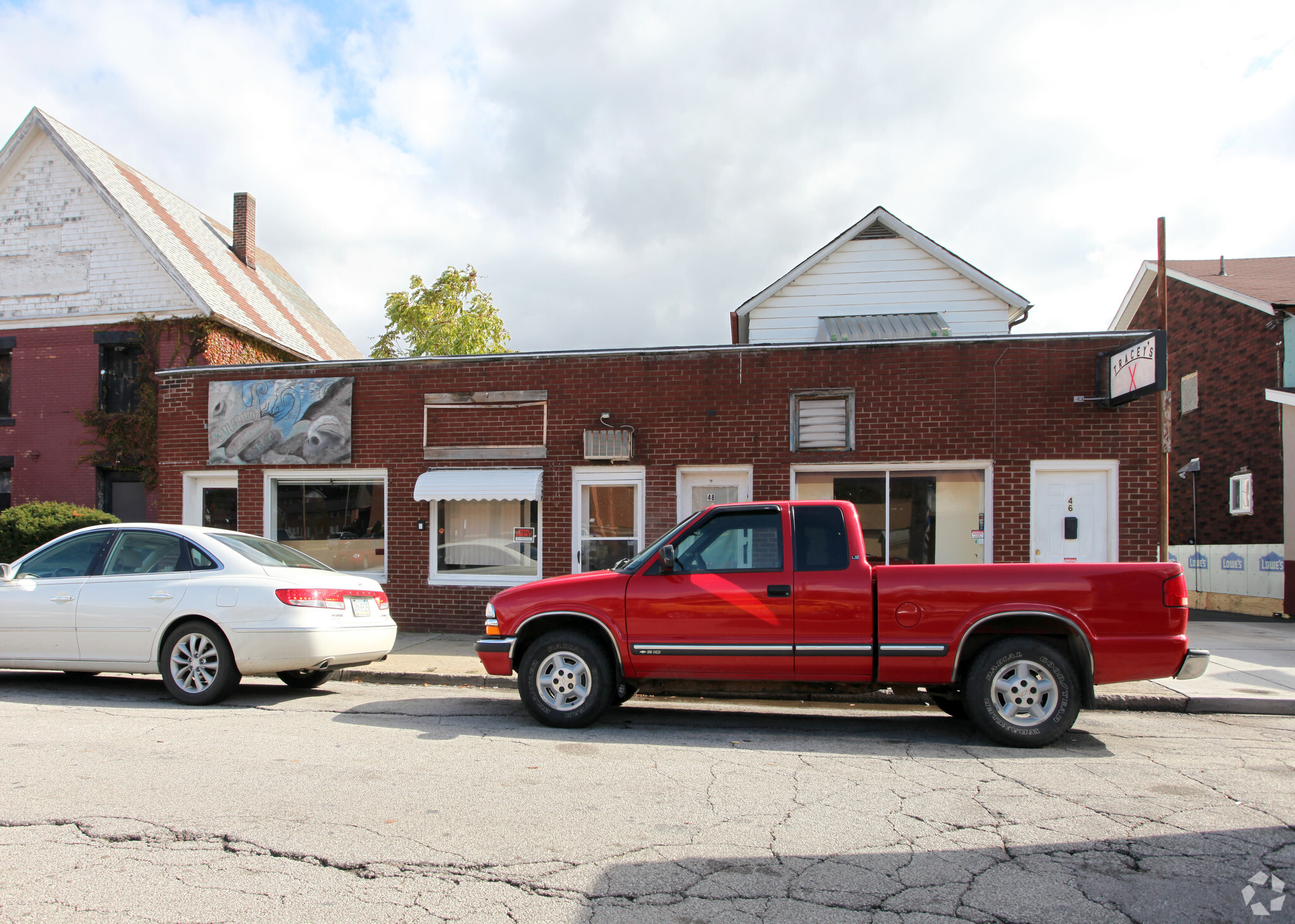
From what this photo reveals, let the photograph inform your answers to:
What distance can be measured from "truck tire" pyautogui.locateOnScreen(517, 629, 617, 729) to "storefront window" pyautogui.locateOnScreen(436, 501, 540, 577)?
210 inches

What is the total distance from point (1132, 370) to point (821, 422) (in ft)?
12.1

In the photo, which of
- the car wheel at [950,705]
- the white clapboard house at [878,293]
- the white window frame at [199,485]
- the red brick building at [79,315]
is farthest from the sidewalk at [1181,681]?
the red brick building at [79,315]


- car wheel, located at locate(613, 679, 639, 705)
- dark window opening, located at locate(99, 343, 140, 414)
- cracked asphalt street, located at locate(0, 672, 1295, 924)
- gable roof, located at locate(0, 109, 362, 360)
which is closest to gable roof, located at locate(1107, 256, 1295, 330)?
cracked asphalt street, located at locate(0, 672, 1295, 924)

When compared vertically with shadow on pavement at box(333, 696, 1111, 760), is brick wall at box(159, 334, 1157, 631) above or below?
above

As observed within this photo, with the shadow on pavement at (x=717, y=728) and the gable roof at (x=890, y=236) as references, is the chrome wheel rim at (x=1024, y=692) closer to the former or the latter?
the shadow on pavement at (x=717, y=728)

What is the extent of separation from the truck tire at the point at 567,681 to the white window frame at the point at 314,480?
6.32 meters

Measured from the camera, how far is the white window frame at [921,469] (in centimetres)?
1072

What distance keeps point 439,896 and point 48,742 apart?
3.99m

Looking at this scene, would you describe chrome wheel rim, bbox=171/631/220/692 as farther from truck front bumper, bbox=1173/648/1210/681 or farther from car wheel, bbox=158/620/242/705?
truck front bumper, bbox=1173/648/1210/681

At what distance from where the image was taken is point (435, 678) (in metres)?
8.59

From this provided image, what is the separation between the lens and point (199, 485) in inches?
513

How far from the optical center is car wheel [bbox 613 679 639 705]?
6.64 meters

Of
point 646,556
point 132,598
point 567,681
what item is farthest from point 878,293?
point 132,598

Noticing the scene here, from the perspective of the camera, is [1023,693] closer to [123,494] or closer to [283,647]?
[283,647]
